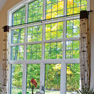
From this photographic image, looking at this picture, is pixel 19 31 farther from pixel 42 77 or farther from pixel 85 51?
pixel 85 51

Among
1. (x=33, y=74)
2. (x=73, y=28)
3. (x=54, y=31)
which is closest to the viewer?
(x=73, y=28)

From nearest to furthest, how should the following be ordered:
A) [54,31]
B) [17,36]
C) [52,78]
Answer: [52,78], [54,31], [17,36]

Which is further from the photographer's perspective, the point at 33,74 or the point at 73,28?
the point at 33,74

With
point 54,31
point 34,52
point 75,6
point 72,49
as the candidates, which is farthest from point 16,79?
point 75,6

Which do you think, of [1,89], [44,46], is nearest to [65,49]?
[44,46]

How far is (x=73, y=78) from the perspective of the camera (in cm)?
600

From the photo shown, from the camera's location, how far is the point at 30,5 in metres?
7.25

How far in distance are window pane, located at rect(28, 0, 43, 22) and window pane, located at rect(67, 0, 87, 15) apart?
1.05 metres

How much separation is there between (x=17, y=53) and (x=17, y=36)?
0.59 meters

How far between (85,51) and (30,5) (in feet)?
9.29

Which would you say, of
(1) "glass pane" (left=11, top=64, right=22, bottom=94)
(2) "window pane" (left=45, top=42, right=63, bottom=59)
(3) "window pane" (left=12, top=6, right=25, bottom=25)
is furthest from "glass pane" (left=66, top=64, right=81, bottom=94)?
(3) "window pane" (left=12, top=6, right=25, bottom=25)

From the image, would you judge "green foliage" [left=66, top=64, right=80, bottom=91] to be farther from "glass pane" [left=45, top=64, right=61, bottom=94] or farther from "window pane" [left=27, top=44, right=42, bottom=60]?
"window pane" [left=27, top=44, right=42, bottom=60]

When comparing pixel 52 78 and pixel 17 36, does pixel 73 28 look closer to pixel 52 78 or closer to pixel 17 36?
pixel 52 78

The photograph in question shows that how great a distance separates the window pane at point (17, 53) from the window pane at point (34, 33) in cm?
49
